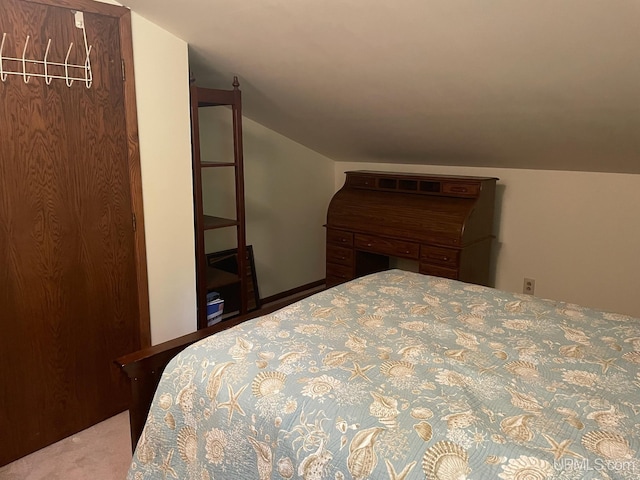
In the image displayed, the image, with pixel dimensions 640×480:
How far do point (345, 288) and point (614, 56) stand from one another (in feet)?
4.70

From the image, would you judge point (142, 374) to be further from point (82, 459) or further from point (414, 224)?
point (414, 224)

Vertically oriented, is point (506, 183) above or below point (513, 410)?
above

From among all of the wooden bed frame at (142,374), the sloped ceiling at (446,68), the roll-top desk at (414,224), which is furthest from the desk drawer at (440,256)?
the wooden bed frame at (142,374)

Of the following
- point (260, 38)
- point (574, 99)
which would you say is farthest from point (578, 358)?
point (260, 38)

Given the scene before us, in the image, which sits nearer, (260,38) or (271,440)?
(271,440)

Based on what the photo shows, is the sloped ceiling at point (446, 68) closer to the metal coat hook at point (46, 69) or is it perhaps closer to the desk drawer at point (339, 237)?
the metal coat hook at point (46, 69)

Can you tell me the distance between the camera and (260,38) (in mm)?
2338

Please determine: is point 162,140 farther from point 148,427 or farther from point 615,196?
point 615,196

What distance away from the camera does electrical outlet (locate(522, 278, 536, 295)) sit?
3467 mm

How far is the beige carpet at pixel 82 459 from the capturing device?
2045mm

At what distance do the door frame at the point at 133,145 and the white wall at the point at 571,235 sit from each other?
2.36m

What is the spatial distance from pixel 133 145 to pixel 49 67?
466mm

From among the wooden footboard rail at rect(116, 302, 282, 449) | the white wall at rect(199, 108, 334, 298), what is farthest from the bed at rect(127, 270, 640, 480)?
the white wall at rect(199, 108, 334, 298)

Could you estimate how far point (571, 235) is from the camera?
3.24 m
